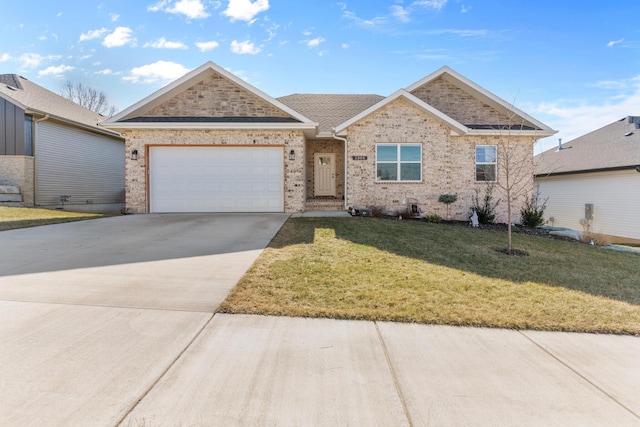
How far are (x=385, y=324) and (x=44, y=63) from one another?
117 feet

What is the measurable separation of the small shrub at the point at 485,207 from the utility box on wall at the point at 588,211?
22.6 feet

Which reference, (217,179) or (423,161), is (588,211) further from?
(217,179)

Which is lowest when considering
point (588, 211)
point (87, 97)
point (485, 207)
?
point (588, 211)

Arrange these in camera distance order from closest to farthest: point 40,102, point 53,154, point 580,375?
point 580,375, point 53,154, point 40,102

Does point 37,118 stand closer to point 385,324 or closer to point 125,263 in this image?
point 125,263

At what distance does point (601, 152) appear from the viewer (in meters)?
17.3

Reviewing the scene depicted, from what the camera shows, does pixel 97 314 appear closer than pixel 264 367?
No

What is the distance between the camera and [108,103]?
3834 cm

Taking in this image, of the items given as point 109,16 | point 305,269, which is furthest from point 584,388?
point 109,16

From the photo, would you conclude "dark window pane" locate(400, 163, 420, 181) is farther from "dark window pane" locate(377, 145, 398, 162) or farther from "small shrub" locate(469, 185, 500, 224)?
"small shrub" locate(469, 185, 500, 224)

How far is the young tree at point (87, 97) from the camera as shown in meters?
36.8

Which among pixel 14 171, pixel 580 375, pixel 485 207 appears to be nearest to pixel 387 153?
pixel 485 207

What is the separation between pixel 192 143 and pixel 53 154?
9.13m

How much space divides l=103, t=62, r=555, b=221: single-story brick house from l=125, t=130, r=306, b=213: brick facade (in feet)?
0.13
